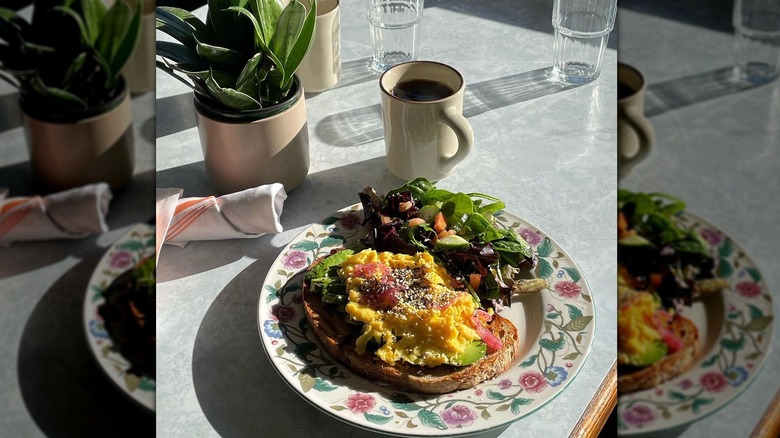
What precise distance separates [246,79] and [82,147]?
585 millimetres

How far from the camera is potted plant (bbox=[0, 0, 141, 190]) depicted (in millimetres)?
174

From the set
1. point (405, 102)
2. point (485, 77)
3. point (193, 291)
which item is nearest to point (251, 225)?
point (193, 291)

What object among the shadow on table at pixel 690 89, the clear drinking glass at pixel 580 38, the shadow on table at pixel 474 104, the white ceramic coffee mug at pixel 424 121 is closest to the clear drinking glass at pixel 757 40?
the shadow on table at pixel 690 89

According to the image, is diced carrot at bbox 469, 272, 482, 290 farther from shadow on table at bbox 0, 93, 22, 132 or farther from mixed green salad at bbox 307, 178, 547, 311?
shadow on table at bbox 0, 93, 22, 132

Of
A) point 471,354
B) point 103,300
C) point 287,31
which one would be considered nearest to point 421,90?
point 287,31

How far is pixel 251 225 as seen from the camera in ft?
2.51

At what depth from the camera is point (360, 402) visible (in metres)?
0.57

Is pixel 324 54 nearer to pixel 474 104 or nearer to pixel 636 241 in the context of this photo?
pixel 474 104

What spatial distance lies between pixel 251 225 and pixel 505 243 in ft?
0.86

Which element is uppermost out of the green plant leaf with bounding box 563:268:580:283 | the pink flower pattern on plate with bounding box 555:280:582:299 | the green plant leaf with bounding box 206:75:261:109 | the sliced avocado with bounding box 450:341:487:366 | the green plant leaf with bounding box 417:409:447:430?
the green plant leaf with bounding box 206:75:261:109

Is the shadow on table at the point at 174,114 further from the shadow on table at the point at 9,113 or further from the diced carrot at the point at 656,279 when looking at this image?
the diced carrot at the point at 656,279

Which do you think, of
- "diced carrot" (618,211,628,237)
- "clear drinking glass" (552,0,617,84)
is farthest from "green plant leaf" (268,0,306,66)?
"diced carrot" (618,211,628,237)

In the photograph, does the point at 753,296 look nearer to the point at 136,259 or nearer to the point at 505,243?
the point at 136,259

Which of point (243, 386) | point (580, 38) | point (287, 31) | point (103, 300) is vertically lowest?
point (243, 386)
